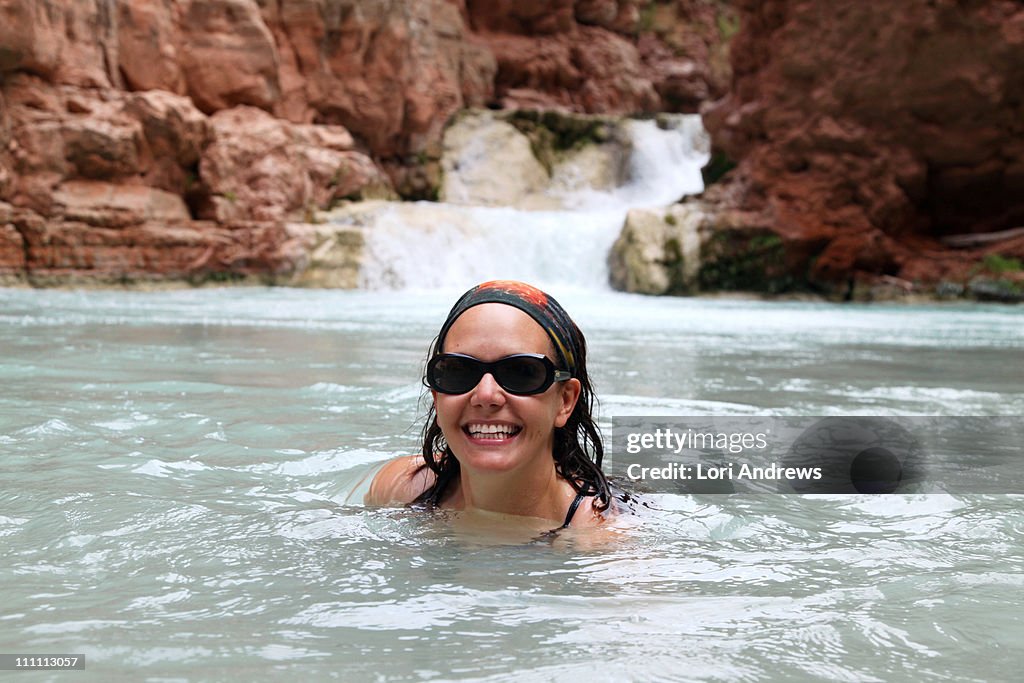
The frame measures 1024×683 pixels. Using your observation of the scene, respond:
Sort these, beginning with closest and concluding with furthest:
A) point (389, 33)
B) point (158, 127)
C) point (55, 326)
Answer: point (55, 326) < point (158, 127) < point (389, 33)

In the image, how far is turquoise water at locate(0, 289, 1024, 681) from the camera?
180cm

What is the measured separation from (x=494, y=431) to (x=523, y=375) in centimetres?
15

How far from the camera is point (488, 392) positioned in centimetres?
232

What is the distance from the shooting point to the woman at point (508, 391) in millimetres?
2350

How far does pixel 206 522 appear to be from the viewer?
2.67 meters

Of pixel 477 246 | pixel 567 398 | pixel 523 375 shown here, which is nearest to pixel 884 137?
pixel 477 246

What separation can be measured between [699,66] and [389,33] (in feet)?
45.2

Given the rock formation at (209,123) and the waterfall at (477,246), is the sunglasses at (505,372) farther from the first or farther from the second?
the waterfall at (477,246)

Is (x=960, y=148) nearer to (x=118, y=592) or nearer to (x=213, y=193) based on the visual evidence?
(x=213, y=193)

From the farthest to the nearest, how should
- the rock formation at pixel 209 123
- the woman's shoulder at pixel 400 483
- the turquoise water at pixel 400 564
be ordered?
the rock formation at pixel 209 123 → the woman's shoulder at pixel 400 483 → the turquoise water at pixel 400 564

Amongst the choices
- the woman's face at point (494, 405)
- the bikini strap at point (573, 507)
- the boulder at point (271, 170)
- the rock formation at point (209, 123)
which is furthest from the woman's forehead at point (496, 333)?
the boulder at point (271, 170)

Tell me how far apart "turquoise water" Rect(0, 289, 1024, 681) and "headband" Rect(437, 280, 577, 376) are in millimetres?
502

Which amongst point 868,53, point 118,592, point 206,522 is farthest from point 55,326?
point 868,53

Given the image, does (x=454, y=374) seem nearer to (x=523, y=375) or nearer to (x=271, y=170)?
(x=523, y=375)
